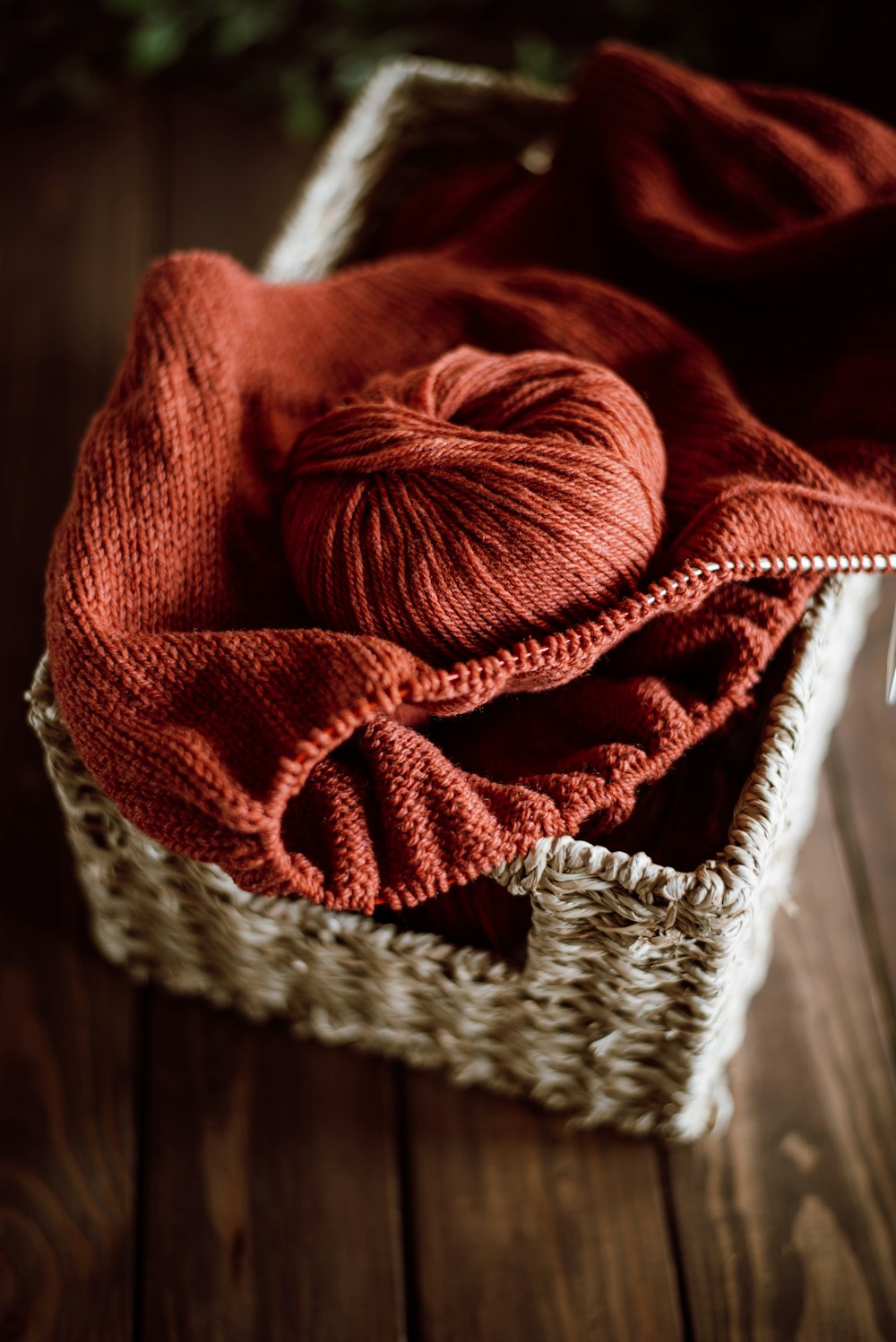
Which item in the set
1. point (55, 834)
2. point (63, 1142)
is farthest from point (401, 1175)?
point (55, 834)

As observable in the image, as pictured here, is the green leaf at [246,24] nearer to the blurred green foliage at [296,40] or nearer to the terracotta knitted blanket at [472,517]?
the blurred green foliage at [296,40]

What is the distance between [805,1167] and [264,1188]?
15.5 inches

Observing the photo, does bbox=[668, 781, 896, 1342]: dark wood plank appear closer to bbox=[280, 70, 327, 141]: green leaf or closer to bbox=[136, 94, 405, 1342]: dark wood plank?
bbox=[136, 94, 405, 1342]: dark wood plank

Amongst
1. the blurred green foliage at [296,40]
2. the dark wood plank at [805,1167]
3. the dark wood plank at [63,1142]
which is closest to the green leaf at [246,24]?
the blurred green foliage at [296,40]

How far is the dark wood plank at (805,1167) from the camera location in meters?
0.78

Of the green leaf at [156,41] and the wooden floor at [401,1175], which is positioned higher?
the green leaf at [156,41]

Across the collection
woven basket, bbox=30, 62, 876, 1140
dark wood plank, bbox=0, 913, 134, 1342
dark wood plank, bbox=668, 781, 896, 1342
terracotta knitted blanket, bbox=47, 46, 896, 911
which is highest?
terracotta knitted blanket, bbox=47, 46, 896, 911

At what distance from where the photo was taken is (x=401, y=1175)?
821 millimetres

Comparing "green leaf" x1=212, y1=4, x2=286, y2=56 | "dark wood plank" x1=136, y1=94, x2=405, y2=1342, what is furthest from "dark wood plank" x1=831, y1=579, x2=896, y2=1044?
"green leaf" x1=212, y1=4, x2=286, y2=56

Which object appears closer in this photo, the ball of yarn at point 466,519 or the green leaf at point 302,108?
the ball of yarn at point 466,519

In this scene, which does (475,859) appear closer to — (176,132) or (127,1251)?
(127,1251)

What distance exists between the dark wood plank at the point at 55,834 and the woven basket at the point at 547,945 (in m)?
0.06

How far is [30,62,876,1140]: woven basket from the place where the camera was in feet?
1.98

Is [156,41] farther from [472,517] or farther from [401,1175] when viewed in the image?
[401,1175]
